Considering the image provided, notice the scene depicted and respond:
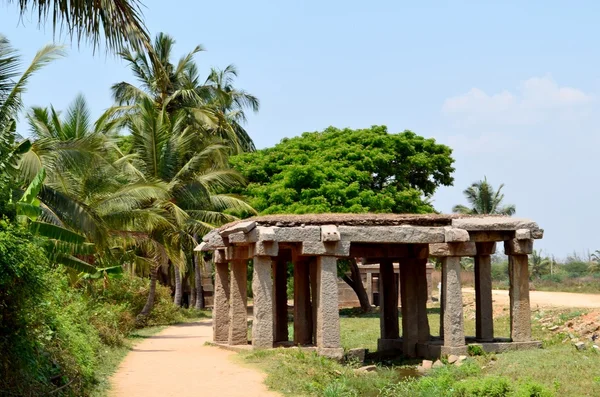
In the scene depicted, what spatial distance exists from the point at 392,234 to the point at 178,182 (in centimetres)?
1378

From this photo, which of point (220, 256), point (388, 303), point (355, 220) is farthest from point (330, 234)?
point (388, 303)

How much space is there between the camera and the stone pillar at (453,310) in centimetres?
1564

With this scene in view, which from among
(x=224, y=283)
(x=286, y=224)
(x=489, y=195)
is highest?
(x=489, y=195)

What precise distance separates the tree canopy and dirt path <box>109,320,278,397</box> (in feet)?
33.3

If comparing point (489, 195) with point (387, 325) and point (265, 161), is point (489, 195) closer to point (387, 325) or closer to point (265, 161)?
point (265, 161)

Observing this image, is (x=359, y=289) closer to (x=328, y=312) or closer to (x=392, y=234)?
(x=392, y=234)

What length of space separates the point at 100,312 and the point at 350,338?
7169 mm

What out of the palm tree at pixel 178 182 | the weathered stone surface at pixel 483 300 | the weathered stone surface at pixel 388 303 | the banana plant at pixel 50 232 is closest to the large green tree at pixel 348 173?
the palm tree at pixel 178 182

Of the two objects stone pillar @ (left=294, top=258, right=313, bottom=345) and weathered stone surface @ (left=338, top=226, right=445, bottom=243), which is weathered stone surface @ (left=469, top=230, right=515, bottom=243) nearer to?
weathered stone surface @ (left=338, top=226, right=445, bottom=243)

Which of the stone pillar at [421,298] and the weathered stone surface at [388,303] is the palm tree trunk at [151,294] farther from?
the stone pillar at [421,298]

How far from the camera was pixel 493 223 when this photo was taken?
1598cm

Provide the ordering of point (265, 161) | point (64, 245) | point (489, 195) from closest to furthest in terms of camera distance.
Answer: point (64, 245) → point (265, 161) → point (489, 195)

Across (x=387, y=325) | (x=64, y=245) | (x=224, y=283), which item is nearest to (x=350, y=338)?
(x=387, y=325)

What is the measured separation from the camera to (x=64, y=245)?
12727 mm
